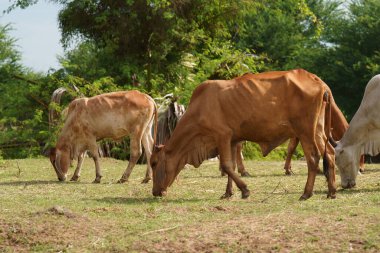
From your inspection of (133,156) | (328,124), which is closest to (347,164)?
(328,124)

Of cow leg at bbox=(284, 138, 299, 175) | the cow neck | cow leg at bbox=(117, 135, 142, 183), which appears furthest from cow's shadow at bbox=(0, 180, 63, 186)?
cow leg at bbox=(284, 138, 299, 175)

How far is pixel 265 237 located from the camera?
7777mm

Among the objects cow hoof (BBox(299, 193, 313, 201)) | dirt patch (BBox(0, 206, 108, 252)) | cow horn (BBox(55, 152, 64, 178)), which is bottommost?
dirt patch (BBox(0, 206, 108, 252))

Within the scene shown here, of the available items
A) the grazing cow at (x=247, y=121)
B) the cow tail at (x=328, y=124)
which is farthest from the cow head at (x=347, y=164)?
the grazing cow at (x=247, y=121)

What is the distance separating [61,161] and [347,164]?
488 centimetres

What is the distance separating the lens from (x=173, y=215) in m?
9.23

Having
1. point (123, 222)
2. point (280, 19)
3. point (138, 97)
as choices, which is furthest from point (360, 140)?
point (280, 19)

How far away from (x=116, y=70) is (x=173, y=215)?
55.9ft

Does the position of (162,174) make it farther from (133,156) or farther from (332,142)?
(332,142)

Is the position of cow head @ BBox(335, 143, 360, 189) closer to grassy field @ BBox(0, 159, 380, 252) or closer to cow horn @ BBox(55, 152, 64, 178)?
grassy field @ BBox(0, 159, 380, 252)

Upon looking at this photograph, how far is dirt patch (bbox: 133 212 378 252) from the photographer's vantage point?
24.8 feet

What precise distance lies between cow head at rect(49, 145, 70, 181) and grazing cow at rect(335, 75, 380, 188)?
4627 mm

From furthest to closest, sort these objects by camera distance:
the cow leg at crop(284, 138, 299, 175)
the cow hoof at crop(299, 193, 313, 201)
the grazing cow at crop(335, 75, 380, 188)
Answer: the cow leg at crop(284, 138, 299, 175), the grazing cow at crop(335, 75, 380, 188), the cow hoof at crop(299, 193, 313, 201)

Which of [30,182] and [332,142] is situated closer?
[332,142]
